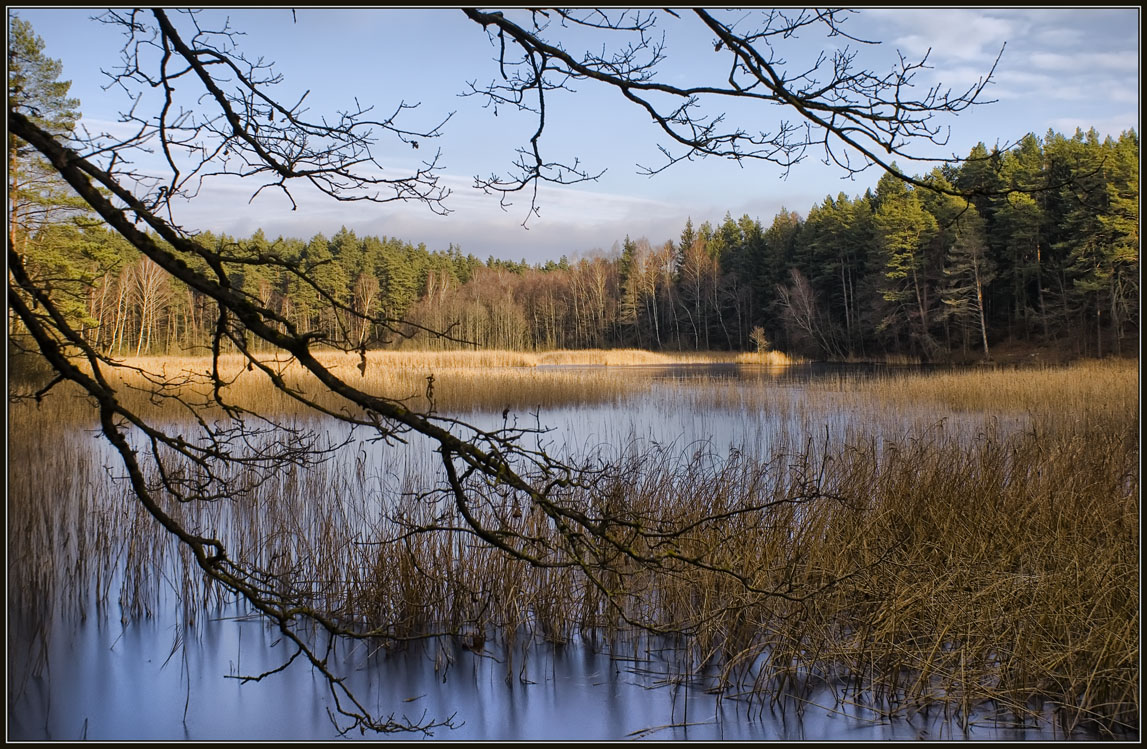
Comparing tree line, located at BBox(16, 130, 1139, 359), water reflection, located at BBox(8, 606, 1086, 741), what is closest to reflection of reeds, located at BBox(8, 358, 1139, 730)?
water reflection, located at BBox(8, 606, 1086, 741)

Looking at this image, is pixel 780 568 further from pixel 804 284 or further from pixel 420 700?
pixel 804 284

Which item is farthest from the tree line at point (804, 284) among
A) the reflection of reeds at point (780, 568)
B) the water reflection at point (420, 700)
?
the water reflection at point (420, 700)

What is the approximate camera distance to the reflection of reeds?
363 centimetres

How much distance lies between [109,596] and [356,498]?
7.73 feet

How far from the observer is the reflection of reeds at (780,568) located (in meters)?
3.63

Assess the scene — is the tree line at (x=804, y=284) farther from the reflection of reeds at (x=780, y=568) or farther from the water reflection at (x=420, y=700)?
the water reflection at (x=420, y=700)

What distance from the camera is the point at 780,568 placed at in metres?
4.52

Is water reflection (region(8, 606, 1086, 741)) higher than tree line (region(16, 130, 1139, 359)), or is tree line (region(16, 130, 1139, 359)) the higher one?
tree line (region(16, 130, 1139, 359))

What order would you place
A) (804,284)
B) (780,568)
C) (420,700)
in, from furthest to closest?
(804,284)
(780,568)
(420,700)

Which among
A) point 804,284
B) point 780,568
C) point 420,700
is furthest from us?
Answer: point 804,284

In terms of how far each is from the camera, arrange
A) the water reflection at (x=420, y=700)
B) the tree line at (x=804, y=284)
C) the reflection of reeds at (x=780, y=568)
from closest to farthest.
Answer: the reflection of reeds at (x=780, y=568) < the water reflection at (x=420, y=700) < the tree line at (x=804, y=284)

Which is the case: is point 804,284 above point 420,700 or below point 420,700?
above

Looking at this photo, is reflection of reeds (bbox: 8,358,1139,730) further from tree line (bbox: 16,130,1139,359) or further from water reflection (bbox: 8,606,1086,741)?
tree line (bbox: 16,130,1139,359)

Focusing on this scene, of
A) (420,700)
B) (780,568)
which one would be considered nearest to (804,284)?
→ (780,568)
